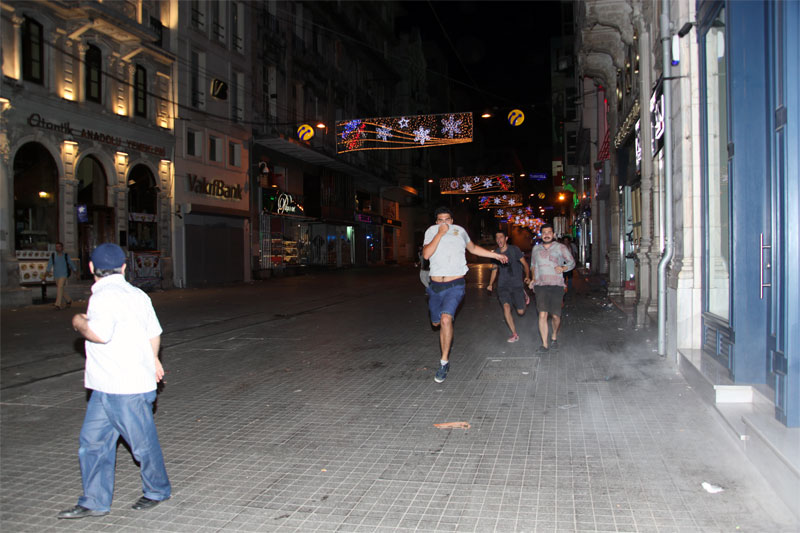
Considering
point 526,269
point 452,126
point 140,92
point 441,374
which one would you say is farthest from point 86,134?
point 441,374

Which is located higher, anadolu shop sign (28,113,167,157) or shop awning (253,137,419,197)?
shop awning (253,137,419,197)

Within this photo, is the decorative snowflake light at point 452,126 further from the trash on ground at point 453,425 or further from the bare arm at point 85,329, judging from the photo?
the bare arm at point 85,329

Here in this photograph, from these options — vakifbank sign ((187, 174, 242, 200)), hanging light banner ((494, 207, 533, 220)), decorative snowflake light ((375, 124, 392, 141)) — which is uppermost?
hanging light banner ((494, 207, 533, 220))

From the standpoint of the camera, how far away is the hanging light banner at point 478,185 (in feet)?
150

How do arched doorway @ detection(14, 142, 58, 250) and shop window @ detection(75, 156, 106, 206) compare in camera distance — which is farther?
shop window @ detection(75, 156, 106, 206)

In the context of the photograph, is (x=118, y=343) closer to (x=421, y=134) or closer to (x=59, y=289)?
(x=59, y=289)

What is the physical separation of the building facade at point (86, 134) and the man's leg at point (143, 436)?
16152 mm

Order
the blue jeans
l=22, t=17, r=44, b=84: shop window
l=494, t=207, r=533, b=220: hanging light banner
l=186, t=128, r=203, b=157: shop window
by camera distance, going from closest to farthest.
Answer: the blue jeans
l=22, t=17, r=44, b=84: shop window
l=186, t=128, r=203, b=157: shop window
l=494, t=207, r=533, b=220: hanging light banner

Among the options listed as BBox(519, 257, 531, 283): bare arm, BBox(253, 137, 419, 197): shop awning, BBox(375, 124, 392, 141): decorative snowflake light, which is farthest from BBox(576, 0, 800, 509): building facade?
BBox(253, 137, 419, 197): shop awning

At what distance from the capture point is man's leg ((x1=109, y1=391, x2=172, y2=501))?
3.45 meters

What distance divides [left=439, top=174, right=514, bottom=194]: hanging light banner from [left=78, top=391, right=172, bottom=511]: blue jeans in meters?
43.0

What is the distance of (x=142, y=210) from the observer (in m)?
23.6

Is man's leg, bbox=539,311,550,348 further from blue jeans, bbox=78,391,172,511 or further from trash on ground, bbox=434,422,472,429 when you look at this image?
blue jeans, bbox=78,391,172,511

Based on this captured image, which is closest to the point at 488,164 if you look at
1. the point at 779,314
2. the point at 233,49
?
the point at 233,49
